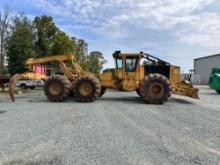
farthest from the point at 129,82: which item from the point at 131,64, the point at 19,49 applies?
the point at 19,49

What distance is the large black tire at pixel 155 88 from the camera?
557 inches

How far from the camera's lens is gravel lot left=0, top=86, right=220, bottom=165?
17.3 ft

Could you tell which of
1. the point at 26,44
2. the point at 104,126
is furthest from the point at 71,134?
the point at 26,44

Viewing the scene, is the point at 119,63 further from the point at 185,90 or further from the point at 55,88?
the point at 185,90

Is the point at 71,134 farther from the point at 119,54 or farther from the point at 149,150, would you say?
the point at 119,54

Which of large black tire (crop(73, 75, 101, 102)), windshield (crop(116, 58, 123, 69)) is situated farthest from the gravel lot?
windshield (crop(116, 58, 123, 69))

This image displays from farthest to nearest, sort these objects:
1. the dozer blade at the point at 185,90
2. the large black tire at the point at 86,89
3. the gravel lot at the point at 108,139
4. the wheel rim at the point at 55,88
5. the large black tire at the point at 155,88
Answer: the wheel rim at the point at 55,88 → the dozer blade at the point at 185,90 → the large black tire at the point at 86,89 → the large black tire at the point at 155,88 → the gravel lot at the point at 108,139

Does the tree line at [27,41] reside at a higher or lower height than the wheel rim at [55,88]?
higher

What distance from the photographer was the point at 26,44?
1334 inches

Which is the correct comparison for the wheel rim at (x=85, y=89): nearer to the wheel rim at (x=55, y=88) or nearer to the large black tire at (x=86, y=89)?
the large black tire at (x=86, y=89)

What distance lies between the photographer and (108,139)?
664cm

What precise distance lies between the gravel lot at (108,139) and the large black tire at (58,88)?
4708 millimetres

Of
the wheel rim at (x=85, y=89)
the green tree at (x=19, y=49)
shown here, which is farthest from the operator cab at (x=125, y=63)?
the green tree at (x=19, y=49)

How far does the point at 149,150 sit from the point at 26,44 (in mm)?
30476
